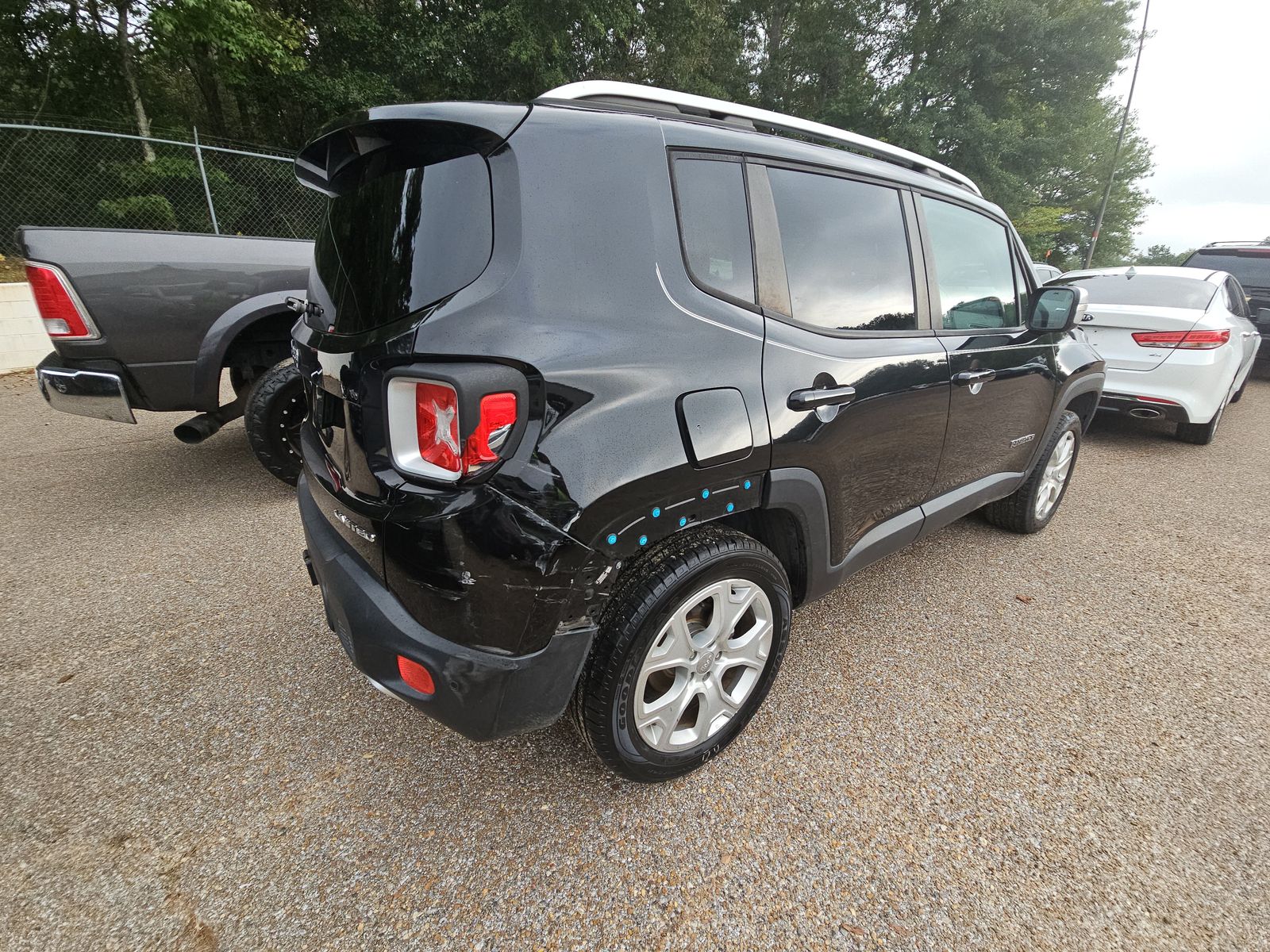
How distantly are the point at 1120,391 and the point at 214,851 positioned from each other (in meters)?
6.56

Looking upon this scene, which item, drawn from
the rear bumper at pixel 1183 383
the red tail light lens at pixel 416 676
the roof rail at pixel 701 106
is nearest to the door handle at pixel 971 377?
the roof rail at pixel 701 106

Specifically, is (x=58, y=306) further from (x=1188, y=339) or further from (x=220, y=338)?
(x=1188, y=339)

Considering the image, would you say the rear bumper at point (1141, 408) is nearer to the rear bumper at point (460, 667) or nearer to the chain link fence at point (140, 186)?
the rear bumper at point (460, 667)

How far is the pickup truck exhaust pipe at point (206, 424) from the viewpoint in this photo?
Answer: 335 cm

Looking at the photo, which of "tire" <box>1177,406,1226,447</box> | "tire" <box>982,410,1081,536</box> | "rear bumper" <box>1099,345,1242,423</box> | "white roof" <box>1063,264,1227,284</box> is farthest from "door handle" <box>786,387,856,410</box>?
"white roof" <box>1063,264,1227,284</box>

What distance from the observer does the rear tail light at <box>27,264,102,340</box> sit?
282 centimetres

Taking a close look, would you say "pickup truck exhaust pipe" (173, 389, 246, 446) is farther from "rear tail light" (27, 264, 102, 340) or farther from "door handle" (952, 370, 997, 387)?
"door handle" (952, 370, 997, 387)

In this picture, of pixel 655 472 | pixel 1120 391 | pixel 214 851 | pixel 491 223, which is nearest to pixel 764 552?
pixel 655 472

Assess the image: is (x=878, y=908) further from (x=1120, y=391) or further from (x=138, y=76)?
(x=138, y=76)

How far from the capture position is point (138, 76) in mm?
12156

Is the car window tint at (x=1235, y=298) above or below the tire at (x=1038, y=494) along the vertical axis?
above

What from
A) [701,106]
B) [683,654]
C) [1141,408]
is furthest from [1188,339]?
[683,654]

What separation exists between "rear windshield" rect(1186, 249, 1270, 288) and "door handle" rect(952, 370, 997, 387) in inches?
292

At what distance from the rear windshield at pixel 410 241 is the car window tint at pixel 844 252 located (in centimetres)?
91
